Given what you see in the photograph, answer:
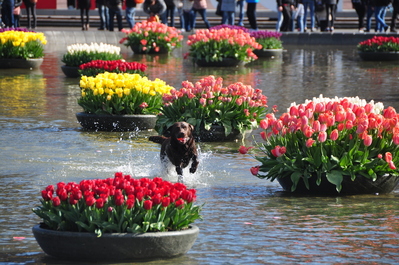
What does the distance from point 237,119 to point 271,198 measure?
12.9 feet

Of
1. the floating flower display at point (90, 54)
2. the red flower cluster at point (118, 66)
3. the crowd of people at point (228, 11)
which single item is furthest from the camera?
the crowd of people at point (228, 11)

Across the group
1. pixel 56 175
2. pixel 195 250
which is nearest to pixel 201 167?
pixel 56 175

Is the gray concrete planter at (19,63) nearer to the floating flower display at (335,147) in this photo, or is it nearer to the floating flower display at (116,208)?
the floating flower display at (335,147)

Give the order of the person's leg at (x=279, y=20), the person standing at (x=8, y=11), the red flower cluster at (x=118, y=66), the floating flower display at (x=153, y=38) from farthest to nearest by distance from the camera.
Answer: the person's leg at (x=279, y=20) → the person standing at (x=8, y=11) → the floating flower display at (x=153, y=38) → the red flower cluster at (x=118, y=66)

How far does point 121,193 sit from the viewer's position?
6023mm

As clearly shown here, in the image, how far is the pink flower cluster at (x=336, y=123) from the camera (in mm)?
8250

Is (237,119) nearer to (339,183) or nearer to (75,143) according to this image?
(75,143)

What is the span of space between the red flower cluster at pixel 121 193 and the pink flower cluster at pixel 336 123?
7.40 feet

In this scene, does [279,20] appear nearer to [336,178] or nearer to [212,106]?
[212,106]

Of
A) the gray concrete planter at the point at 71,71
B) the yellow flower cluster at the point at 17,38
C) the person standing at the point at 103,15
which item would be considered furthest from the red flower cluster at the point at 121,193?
the person standing at the point at 103,15

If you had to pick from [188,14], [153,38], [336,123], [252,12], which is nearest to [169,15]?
[188,14]

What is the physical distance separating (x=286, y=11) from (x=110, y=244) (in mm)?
28198

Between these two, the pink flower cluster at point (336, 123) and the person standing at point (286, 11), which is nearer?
the pink flower cluster at point (336, 123)

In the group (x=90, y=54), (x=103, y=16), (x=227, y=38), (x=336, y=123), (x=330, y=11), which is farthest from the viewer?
(x=103, y=16)
